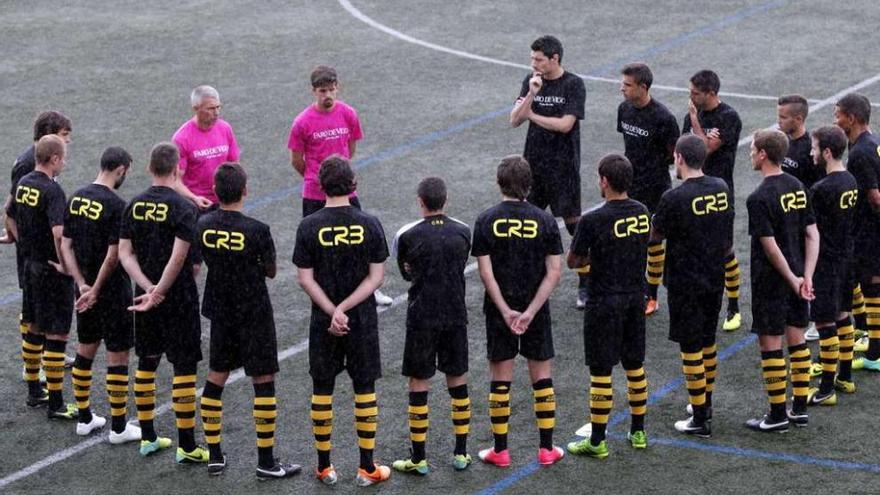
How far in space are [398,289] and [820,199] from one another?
16.0 feet

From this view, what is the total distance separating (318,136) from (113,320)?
3.44m

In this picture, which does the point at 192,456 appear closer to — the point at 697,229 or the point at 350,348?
the point at 350,348

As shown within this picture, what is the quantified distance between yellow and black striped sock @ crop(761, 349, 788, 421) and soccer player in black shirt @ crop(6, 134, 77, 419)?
5776 millimetres

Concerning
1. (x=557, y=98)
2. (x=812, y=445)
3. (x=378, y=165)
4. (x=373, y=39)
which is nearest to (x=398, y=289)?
(x=557, y=98)

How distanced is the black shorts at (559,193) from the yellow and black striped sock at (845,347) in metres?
3.14

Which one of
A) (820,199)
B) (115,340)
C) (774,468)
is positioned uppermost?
(820,199)

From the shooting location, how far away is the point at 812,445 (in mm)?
11852

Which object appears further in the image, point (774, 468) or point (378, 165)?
point (378, 165)

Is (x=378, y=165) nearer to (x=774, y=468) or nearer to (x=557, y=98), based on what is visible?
→ (x=557, y=98)

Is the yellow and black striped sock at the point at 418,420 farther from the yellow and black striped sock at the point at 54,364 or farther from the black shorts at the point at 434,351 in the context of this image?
the yellow and black striped sock at the point at 54,364

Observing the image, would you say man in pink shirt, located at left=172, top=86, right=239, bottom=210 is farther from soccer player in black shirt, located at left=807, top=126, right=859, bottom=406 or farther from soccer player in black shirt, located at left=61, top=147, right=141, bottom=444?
soccer player in black shirt, located at left=807, top=126, right=859, bottom=406

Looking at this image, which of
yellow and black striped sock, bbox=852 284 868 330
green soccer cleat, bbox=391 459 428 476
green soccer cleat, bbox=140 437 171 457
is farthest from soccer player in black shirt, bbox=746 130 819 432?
green soccer cleat, bbox=140 437 171 457

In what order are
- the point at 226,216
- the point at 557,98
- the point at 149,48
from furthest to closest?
the point at 149,48
the point at 557,98
the point at 226,216

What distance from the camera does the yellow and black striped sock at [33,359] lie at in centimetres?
1309
